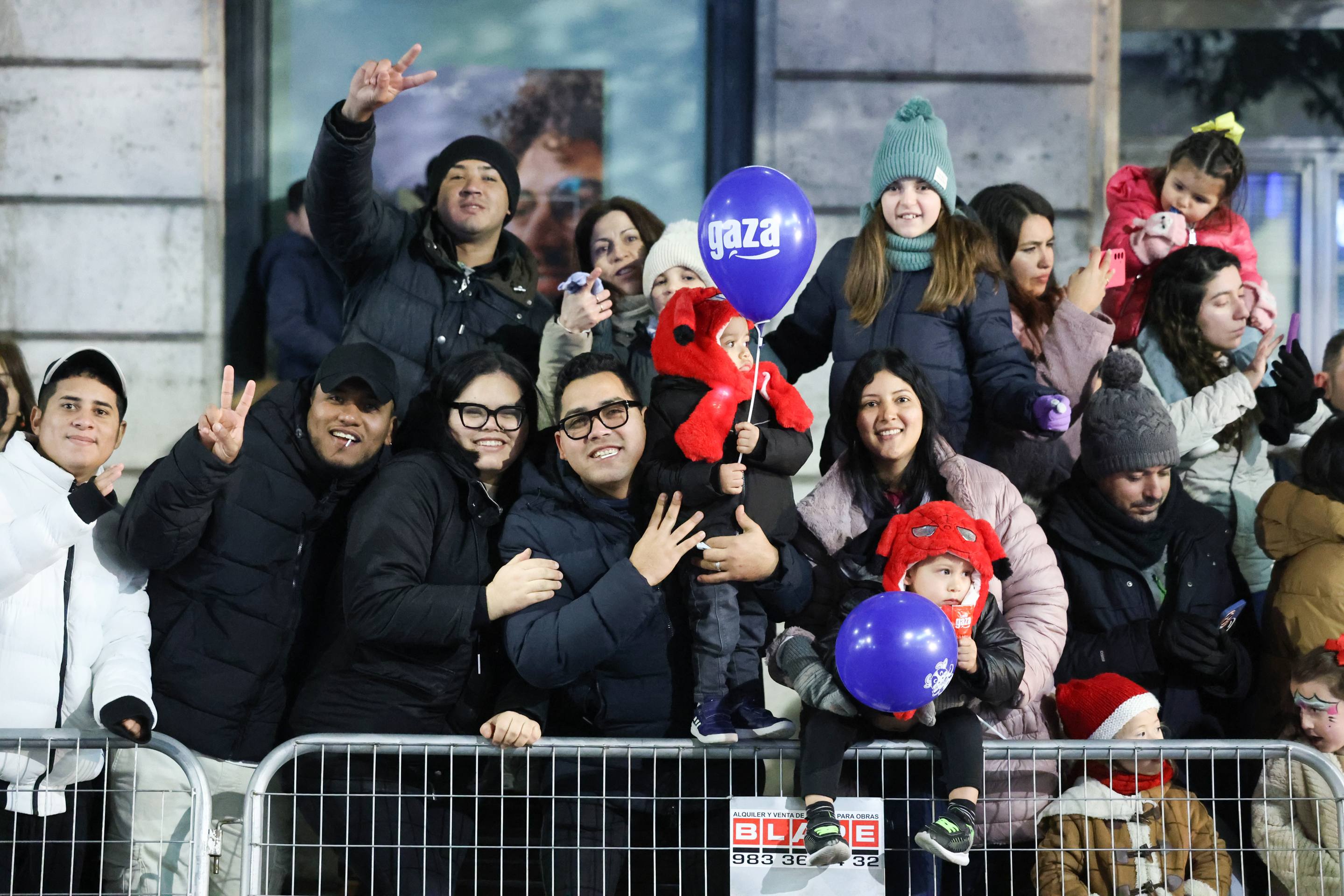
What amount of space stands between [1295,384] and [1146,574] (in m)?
1.10

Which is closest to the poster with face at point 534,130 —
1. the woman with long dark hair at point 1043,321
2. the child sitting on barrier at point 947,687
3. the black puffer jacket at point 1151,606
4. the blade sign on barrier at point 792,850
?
the woman with long dark hair at point 1043,321

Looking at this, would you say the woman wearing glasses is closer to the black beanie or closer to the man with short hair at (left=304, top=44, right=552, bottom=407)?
Result: the man with short hair at (left=304, top=44, right=552, bottom=407)

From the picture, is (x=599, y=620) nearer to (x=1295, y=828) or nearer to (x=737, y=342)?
(x=737, y=342)

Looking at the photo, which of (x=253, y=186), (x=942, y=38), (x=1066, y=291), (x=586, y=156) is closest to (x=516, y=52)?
(x=586, y=156)

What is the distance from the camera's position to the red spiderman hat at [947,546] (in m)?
4.45

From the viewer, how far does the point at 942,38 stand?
7.89 metres

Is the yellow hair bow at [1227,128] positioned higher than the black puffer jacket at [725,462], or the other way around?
the yellow hair bow at [1227,128]

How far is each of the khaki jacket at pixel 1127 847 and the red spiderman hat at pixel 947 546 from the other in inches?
24.8

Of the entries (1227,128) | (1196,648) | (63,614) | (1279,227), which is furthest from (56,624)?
(1279,227)

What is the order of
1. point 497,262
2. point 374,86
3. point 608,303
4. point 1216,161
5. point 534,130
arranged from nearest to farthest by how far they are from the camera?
point 374,86
point 608,303
point 497,262
point 1216,161
point 534,130

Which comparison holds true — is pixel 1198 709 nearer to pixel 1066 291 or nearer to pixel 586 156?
pixel 1066 291

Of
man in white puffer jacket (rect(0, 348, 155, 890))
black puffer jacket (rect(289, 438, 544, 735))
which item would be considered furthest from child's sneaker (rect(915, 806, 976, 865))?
man in white puffer jacket (rect(0, 348, 155, 890))

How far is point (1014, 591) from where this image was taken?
4.86 metres

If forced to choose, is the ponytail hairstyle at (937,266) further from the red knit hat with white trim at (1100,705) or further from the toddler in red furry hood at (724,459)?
the red knit hat with white trim at (1100,705)
